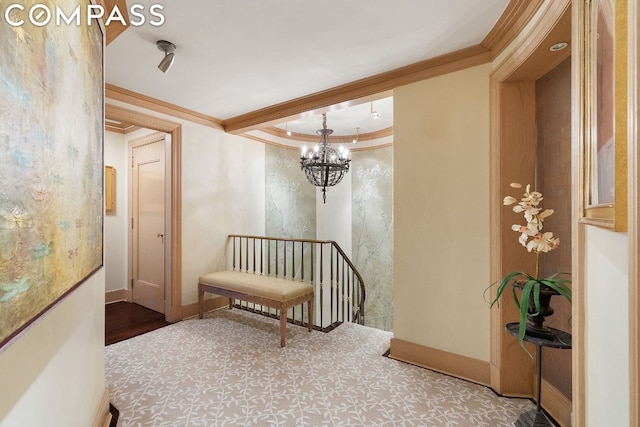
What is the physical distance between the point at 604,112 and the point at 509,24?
1.23 m

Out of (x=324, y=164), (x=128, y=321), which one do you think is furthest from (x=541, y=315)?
(x=128, y=321)

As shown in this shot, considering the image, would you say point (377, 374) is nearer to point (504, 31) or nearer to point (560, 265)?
point (560, 265)

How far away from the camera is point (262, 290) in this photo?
2941 millimetres

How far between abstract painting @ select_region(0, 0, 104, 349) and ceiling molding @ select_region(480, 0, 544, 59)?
220 cm

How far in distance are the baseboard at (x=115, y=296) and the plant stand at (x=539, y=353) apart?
4772mm

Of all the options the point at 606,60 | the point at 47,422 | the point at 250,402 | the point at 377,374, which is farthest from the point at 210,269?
the point at 606,60

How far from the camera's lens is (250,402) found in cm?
195

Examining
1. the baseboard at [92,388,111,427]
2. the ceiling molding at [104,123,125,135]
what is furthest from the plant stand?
the ceiling molding at [104,123,125,135]

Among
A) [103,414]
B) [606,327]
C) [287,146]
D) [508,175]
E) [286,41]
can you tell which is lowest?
[103,414]

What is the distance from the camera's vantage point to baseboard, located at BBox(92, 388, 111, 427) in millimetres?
1572

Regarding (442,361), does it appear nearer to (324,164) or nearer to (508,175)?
(508,175)

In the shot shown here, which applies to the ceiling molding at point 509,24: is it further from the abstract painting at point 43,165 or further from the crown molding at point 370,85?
the abstract painting at point 43,165

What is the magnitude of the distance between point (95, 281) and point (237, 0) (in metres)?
1.78

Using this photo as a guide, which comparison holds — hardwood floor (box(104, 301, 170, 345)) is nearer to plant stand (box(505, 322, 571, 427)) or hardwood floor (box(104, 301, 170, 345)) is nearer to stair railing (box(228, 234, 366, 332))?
stair railing (box(228, 234, 366, 332))
